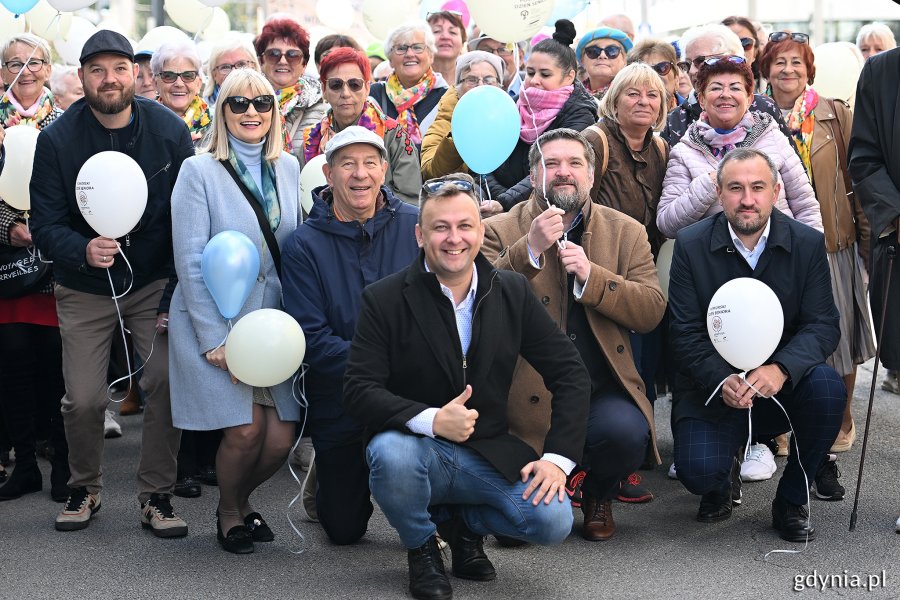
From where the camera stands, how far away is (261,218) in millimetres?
5402

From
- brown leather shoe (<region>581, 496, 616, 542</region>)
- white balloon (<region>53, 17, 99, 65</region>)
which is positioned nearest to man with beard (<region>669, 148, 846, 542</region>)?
brown leather shoe (<region>581, 496, 616, 542</region>)

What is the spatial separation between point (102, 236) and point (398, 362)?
169 centimetres

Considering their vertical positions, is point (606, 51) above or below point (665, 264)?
above

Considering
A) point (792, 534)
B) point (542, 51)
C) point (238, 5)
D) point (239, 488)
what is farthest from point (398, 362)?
point (238, 5)

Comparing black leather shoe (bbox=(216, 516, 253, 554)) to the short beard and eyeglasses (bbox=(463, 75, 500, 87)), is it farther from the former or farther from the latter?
eyeglasses (bbox=(463, 75, 500, 87))

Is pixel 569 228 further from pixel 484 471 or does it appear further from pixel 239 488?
pixel 239 488

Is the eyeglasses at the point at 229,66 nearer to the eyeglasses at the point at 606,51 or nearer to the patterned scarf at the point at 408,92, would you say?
the patterned scarf at the point at 408,92

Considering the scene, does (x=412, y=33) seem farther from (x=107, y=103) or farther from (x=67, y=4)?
(x=107, y=103)

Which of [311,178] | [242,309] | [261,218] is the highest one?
[311,178]

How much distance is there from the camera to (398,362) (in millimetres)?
4707

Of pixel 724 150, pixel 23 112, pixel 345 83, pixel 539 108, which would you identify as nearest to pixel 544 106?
pixel 539 108

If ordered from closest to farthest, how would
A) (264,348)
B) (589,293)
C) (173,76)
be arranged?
(264,348), (589,293), (173,76)

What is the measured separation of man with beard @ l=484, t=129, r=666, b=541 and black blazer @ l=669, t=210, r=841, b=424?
0.51 ft

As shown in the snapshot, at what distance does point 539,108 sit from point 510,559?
2.69m
